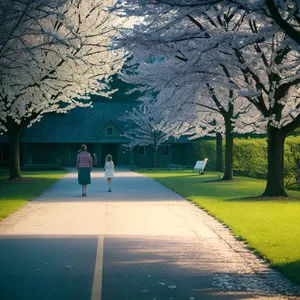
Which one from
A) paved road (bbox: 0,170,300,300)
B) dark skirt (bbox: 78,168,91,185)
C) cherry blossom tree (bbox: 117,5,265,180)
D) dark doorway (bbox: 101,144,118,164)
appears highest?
cherry blossom tree (bbox: 117,5,265,180)

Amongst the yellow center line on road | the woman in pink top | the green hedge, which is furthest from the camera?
the green hedge

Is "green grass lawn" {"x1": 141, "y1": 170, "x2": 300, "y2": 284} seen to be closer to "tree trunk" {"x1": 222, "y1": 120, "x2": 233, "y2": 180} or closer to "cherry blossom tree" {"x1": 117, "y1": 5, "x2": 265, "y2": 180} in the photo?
"cherry blossom tree" {"x1": 117, "y1": 5, "x2": 265, "y2": 180}

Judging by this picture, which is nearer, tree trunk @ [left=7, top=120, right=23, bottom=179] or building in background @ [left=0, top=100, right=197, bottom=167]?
tree trunk @ [left=7, top=120, right=23, bottom=179]

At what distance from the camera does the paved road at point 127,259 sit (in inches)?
293

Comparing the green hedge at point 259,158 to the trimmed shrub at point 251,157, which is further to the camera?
the trimmed shrub at point 251,157

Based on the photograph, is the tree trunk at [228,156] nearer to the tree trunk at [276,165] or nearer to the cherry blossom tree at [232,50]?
the cherry blossom tree at [232,50]

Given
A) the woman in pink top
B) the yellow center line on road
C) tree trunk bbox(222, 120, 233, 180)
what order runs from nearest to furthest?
the yellow center line on road
the woman in pink top
tree trunk bbox(222, 120, 233, 180)

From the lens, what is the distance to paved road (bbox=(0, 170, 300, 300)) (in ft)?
24.4

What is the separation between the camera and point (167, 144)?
6862cm

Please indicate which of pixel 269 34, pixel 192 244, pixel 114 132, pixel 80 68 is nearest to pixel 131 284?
pixel 192 244

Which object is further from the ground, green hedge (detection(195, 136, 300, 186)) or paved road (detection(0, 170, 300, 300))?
green hedge (detection(195, 136, 300, 186))

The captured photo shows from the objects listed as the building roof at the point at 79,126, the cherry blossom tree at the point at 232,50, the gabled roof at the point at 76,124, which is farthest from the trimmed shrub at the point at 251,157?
the gabled roof at the point at 76,124

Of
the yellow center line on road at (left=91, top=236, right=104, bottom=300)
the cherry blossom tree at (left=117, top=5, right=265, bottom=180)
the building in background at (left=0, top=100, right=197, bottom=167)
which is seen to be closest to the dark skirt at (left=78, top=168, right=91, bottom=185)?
the cherry blossom tree at (left=117, top=5, right=265, bottom=180)

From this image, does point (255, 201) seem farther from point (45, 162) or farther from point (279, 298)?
point (45, 162)
